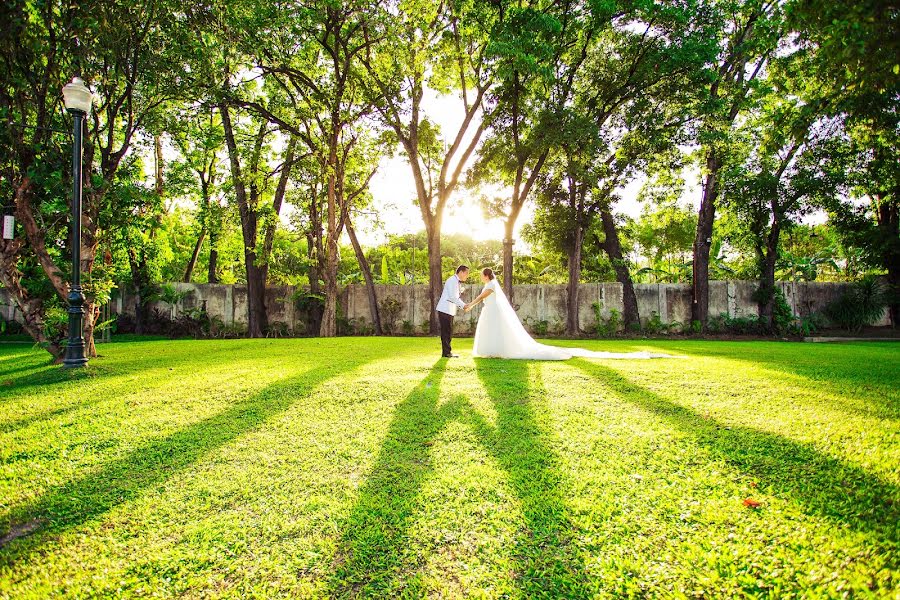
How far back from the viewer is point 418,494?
2479 millimetres

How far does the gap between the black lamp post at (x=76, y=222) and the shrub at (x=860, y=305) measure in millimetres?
22646

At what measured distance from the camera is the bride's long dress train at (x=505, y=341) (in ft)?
28.3

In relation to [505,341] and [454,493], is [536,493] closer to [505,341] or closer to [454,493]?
[454,493]

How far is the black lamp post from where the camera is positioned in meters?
6.38

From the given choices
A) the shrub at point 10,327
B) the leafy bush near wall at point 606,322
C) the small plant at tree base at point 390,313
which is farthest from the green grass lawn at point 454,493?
the shrub at point 10,327

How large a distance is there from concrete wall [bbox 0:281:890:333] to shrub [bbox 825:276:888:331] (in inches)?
23.2

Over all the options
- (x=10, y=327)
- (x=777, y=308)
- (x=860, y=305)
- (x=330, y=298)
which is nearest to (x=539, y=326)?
Result: (x=330, y=298)

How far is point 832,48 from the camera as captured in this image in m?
3.04

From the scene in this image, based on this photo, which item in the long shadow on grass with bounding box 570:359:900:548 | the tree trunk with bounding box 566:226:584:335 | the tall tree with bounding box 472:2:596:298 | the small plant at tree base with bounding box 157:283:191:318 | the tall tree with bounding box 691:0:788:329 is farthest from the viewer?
the small plant at tree base with bounding box 157:283:191:318

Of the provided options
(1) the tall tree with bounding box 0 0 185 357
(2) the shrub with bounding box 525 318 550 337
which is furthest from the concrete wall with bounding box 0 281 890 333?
(1) the tall tree with bounding box 0 0 185 357

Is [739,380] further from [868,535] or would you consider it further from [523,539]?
[523,539]

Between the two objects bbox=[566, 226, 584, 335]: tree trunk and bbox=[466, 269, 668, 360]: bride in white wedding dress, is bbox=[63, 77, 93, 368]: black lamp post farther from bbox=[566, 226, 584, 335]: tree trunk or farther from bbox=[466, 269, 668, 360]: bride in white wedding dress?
bbox=[566, 226, 584, 335]: tree trunk

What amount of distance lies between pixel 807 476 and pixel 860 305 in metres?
18.3

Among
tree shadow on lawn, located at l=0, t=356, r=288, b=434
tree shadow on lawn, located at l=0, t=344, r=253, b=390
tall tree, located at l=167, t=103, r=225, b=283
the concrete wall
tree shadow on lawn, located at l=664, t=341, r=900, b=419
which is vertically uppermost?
tall tree, located at l=167, t=103, r=225, b=283
